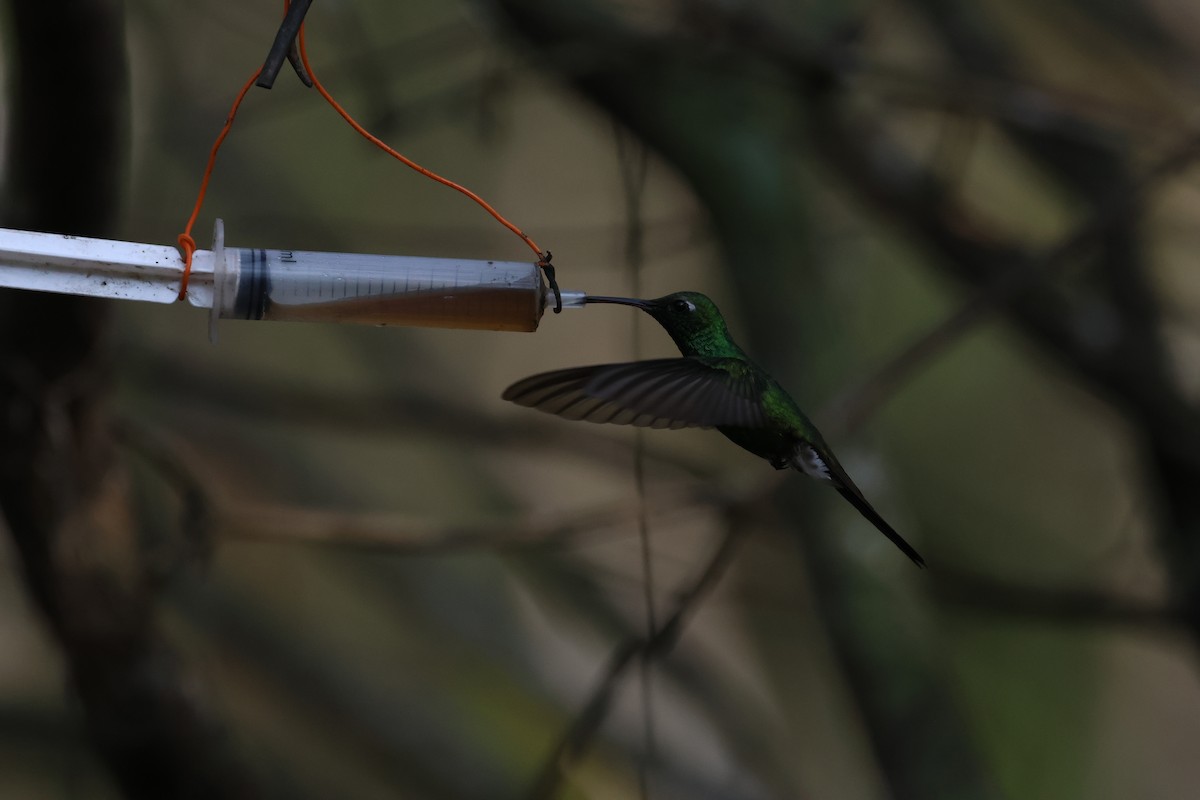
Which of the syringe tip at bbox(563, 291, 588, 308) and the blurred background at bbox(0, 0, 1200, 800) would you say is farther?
the blurred background at bbox(0, 0, 1200, 800)

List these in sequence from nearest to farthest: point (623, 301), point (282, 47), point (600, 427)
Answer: point (282, 47) < point (623, 301) < point (600, 427)

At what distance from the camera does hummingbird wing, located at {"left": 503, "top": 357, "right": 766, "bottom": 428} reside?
4.11ft

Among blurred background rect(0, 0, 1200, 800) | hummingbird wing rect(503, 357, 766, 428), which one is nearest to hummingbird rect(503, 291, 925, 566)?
hummingbird wing rect(503, 357, 766, 428)

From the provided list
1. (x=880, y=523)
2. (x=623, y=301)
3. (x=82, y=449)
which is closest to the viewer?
(x=623, y=301)

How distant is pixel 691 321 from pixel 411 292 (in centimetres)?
57

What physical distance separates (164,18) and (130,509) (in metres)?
1.85

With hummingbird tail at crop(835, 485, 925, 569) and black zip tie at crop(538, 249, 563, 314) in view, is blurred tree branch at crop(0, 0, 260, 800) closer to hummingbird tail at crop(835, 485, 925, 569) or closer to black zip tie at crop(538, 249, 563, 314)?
black zip tie at crop(538, 249, 563, 314)

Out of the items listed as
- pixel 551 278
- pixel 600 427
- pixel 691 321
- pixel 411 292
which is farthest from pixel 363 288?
pixel 600 427

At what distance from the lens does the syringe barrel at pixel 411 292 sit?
4.24 ft

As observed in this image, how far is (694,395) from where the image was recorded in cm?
145

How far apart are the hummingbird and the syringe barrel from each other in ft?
0.28

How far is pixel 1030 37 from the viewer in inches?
193

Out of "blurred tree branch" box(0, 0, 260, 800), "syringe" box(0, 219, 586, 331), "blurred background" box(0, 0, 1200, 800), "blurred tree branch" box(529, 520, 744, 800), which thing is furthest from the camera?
"blurred background" box(0, 0, 1200, 800)

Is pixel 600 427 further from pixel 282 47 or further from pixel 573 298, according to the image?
pixel 282 47
